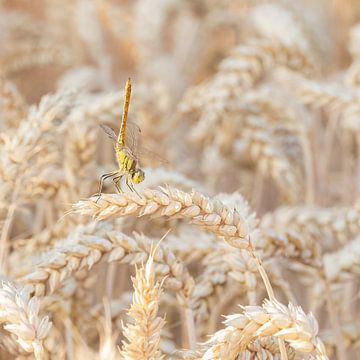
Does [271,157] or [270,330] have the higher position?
[271,157]

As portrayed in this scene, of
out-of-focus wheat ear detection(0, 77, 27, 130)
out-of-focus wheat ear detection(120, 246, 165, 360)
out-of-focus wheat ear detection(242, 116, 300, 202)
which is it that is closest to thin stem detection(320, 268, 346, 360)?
out-of-focus wheat ear detection(120, 246, 165, 360)

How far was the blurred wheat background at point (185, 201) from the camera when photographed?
959 mm

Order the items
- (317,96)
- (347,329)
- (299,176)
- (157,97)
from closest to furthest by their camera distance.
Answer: (347,329), (317,96), (299,176), (157,97)

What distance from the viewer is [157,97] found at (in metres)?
2.70

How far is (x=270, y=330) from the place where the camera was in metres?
0.89

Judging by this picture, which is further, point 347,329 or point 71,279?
point 347,329

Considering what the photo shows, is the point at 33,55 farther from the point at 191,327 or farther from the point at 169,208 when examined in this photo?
the point at 169,208

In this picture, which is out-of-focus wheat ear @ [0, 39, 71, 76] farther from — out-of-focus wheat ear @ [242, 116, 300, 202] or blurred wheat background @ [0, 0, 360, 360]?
out-of-focus wheat ear @ [242, 116, 300, 202]

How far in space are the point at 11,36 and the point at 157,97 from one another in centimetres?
113

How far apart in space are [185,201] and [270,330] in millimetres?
197

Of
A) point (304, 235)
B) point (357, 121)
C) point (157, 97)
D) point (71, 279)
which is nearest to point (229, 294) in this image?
point (304, 235)

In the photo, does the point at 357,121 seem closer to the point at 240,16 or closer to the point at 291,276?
the point at 291,276

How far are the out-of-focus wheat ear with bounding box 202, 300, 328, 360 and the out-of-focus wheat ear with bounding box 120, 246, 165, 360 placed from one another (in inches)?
2.9

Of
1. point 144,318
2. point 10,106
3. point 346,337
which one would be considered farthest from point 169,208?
point 10,106
